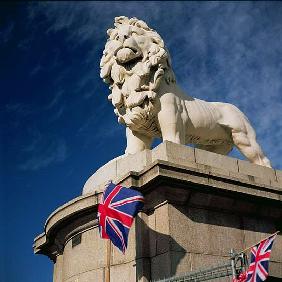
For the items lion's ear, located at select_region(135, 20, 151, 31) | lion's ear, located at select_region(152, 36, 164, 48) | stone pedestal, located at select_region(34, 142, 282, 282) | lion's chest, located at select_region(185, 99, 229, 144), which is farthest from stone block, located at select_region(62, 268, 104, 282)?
lion's ear, located at select_region(135, 20, 151, 31)

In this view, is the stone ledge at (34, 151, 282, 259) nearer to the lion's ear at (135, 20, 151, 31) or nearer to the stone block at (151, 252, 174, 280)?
the stone block at (151, 252, 174, 280)

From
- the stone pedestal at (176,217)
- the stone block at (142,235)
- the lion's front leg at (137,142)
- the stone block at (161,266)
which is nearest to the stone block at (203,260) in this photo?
the stone pedestal at (176,217)

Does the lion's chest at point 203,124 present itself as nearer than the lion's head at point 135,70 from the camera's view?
No

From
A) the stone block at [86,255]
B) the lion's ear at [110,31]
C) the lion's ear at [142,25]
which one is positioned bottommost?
the stone block at [86,255]

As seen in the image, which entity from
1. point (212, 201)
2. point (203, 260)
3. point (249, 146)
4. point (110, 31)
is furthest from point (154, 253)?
point (110, 31)

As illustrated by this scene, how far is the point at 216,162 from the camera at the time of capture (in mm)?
8820

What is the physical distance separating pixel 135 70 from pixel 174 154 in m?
2.31

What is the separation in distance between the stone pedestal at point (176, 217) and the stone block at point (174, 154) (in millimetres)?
19

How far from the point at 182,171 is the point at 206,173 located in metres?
0.45

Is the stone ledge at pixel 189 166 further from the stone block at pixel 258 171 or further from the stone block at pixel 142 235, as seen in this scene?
the stone block at pixel 142 235

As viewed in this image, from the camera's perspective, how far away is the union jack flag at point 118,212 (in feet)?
23.5

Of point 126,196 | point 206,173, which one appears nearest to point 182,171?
point 206,173

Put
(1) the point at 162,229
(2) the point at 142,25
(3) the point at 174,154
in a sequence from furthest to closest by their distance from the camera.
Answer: (2) the point at 142,25 < (3) the point at 174,154 < (1) the point at 162,229

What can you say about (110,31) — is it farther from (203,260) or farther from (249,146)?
(203,260)
